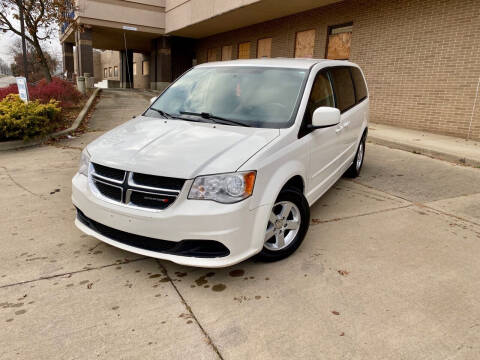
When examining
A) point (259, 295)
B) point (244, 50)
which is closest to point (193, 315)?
point (259, 295)

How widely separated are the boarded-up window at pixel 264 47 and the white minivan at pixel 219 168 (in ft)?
45.5

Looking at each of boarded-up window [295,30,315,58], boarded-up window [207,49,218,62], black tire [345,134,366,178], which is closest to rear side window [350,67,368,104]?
black tire [345,134,366,178]

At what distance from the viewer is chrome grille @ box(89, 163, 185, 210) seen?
2740 mm

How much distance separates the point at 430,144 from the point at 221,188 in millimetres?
7600

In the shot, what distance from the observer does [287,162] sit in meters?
3.18

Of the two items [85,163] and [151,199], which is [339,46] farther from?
[151,199]

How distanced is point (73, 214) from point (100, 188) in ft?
4.81

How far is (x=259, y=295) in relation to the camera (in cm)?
282

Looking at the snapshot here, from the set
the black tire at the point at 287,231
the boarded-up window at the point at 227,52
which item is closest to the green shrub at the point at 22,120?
the black tire at the point at 287,231

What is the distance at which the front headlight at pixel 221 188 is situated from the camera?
271 centimetres

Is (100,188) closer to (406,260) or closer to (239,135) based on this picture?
(239,135)

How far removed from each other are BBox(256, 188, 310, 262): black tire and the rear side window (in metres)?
2.84

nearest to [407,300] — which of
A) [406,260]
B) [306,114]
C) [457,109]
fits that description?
[406,260]

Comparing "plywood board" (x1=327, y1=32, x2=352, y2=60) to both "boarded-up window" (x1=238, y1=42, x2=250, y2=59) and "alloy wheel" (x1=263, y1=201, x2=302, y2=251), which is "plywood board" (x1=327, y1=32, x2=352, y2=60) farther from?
"alloy wheel" (x1=263, y1=201, x2=302, y2=251)
